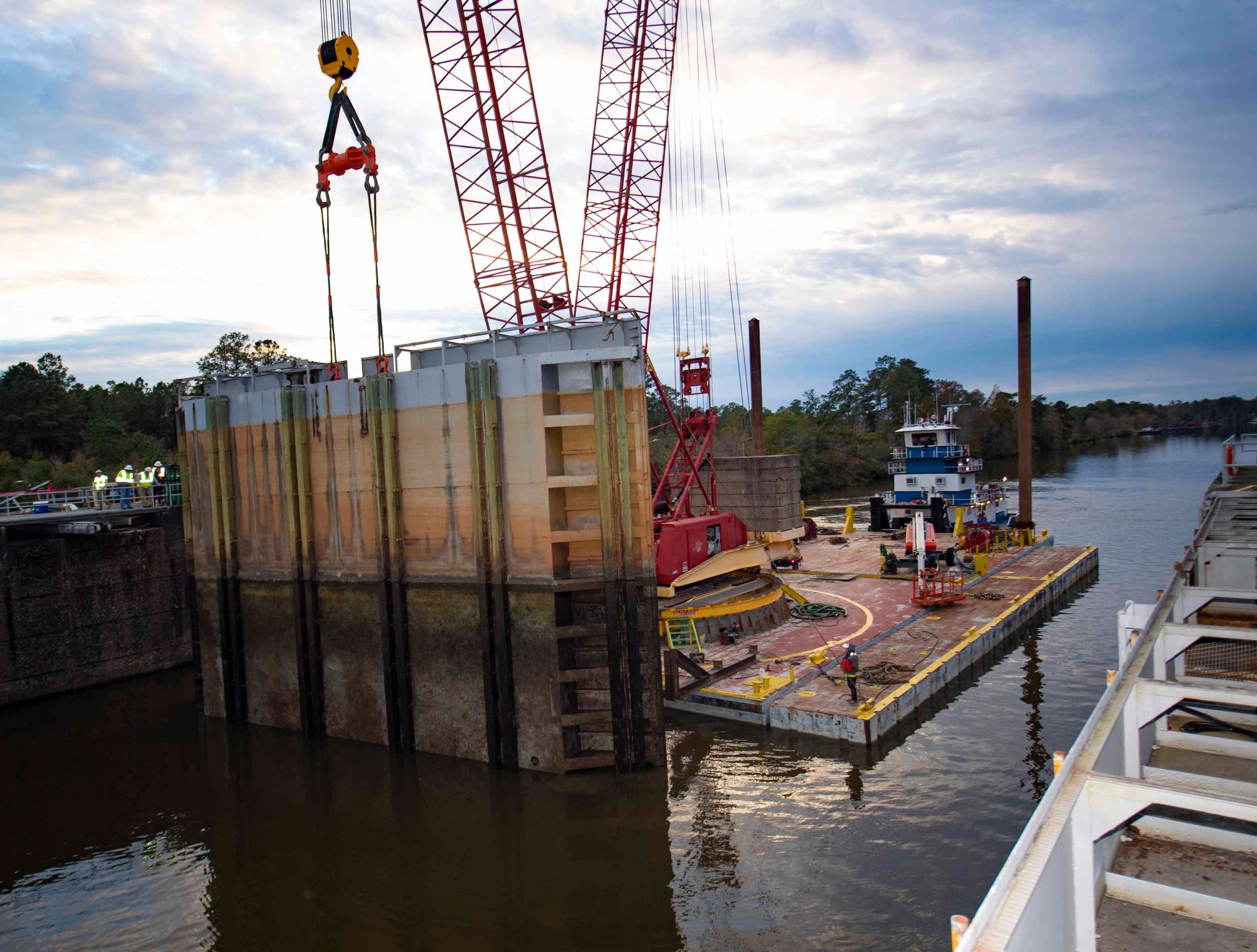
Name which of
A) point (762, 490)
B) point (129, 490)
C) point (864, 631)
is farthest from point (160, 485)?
point (864, 631)

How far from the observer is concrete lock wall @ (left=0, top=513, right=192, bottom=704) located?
65.8 ft

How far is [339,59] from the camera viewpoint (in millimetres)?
17594

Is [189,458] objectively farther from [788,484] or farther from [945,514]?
[945,514]

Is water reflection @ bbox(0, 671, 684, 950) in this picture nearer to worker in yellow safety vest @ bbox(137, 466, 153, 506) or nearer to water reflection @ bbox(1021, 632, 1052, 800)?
water reflection @ bbox(1021, 632, 1052, 800)

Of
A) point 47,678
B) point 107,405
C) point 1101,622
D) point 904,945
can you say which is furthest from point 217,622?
point 107,405

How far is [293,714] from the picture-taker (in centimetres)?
1772

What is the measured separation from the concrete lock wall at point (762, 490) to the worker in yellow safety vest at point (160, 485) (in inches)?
792

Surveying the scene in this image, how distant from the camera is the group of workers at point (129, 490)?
78.1ft

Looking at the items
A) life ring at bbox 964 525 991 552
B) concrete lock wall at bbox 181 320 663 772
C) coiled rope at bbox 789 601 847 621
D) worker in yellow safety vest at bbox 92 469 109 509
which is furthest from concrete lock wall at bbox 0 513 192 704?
life ring at bbox 964 525 991 552

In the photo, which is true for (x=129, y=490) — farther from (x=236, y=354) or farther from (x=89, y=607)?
(x=236, y=354)

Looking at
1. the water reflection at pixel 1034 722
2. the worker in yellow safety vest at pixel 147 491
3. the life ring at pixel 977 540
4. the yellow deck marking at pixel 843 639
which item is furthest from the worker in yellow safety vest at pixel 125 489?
the life ring at pixel 977 540

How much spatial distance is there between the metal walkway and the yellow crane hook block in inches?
726

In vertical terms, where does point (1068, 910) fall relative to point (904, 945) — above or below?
above

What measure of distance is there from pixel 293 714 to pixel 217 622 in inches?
131
